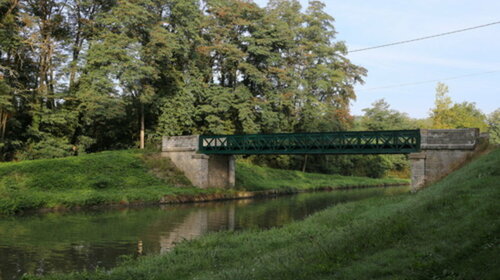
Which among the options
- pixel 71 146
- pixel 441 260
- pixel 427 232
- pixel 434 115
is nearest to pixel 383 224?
pixel 427 232

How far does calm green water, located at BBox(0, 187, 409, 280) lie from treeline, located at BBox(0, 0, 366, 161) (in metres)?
13.0

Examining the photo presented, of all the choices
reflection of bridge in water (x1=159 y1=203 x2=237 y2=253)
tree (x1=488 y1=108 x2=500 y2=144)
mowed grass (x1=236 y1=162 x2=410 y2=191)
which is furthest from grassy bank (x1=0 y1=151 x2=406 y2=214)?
tree (x1=488 y1=108 x2=500 y2=144)

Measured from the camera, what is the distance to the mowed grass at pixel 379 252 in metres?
7.79

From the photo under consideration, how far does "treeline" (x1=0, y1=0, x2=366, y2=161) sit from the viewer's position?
121 ft

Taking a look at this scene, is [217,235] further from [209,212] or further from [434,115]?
[434,115]

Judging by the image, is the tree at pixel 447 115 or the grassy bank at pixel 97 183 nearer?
the grassy bank at pixel 97 183

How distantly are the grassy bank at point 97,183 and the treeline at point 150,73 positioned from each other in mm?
4827

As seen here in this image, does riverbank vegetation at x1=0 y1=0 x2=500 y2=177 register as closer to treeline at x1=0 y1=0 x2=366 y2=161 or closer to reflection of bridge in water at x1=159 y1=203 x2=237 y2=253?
treeline at x1=0 y1=0 x2=366 y2=161

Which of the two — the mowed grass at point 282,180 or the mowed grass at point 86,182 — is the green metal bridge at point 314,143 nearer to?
the mowed grass at point 86,182

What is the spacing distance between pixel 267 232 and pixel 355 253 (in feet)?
25.4

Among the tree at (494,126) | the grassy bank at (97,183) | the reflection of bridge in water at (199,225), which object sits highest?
the tree at (494,126)

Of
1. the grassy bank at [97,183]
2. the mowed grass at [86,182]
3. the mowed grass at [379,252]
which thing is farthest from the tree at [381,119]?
the mowed grass at [379,252]

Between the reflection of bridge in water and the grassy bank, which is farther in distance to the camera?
Result: the grassy bank

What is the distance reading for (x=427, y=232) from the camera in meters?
10.0
